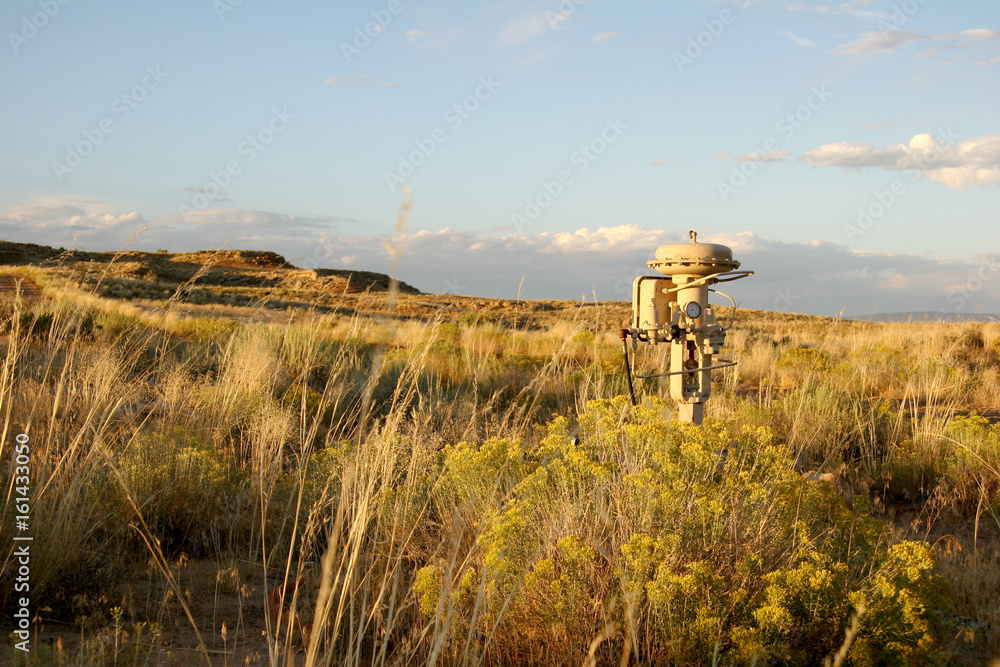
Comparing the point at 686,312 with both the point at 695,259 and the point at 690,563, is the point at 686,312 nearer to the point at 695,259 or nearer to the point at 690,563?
the point at 695,259

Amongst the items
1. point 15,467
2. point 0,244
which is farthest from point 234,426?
point 0,244

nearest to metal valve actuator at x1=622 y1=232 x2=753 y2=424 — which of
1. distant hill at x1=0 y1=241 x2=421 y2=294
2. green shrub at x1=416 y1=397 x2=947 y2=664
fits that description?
green shrub at x1=416 y1=397 x2=947 y2=664

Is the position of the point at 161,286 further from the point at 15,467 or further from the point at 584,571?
the point at 584,571

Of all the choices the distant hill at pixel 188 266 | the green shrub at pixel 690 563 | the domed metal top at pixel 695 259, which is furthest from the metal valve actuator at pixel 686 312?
the distant hill at pixel 188 266

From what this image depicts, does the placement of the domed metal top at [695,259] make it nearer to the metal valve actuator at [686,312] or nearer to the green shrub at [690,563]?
the metal valve actuator at [686,312]

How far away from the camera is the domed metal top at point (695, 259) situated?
3.35 m

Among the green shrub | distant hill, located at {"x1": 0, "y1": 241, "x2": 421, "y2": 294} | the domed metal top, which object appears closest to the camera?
the green shrub

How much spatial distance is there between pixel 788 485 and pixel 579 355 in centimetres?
657

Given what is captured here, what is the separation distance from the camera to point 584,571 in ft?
6.84

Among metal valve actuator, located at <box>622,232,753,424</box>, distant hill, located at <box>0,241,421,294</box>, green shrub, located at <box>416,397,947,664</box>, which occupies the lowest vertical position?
green shrub, located at <box>416,397,947,664</box>

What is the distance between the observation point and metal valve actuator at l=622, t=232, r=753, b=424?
3396 millimetres

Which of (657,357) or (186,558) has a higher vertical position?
(657,357)

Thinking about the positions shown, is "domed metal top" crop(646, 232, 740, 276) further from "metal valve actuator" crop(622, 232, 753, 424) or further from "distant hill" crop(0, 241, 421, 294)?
"distant hill" crop(0, 241, 421, 294)

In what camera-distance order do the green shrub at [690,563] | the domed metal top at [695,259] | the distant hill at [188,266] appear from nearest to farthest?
the green shrub at [690,563] < the domed metal top at [695,259] < the distant hill at [188,266]
